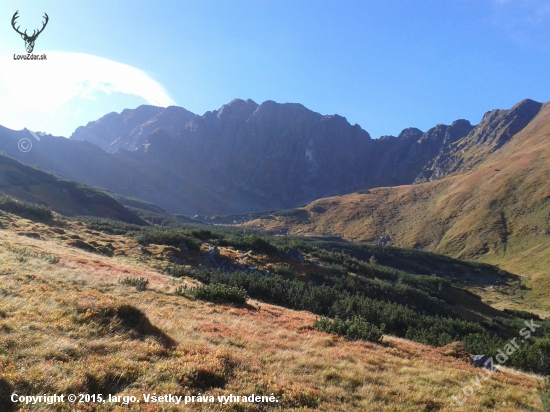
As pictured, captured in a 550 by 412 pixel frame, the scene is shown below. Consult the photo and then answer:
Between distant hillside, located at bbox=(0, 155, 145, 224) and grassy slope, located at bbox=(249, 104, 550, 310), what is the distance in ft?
279

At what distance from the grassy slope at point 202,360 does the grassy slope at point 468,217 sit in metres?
70.1

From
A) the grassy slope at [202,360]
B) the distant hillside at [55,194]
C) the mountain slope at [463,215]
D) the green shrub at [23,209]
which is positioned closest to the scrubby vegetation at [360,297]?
the grassy slope at [202,360]

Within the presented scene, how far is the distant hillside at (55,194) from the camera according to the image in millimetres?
87312

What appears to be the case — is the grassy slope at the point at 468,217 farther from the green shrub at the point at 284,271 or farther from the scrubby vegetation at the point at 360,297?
the green shrub at the point at 284,271

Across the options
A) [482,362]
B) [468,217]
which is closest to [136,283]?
[482,362]

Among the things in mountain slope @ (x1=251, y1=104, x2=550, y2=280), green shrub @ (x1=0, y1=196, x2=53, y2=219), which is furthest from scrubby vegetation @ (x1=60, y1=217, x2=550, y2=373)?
mountain slope @ (x1=251, y1=104, x2=550, y2=280)

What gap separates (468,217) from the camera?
12781 cm

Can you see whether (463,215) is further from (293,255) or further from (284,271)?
(284,271)

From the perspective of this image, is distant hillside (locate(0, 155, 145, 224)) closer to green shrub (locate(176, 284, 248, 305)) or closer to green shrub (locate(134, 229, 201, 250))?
green shrub (locate(134, 229, 201, 250))

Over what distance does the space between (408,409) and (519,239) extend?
125 m

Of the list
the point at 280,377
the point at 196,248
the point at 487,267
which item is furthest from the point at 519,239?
the point at 280,377

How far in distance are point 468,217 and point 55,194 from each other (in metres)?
148

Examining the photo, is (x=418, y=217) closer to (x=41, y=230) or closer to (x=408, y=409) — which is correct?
(x=41, y=230)

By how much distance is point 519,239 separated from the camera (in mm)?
105938
